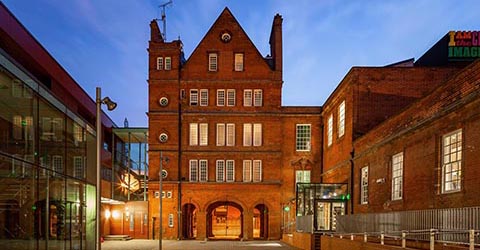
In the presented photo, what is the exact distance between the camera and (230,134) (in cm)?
4216

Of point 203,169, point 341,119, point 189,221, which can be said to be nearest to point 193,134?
point 203,169

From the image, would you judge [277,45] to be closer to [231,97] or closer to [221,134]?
[231,97]

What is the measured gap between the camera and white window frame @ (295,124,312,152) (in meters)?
42.1

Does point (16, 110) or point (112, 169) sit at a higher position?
point (16, 110)

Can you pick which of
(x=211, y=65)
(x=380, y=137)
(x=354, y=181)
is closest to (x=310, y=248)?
(x=354, y=181)

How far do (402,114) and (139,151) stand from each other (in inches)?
1327

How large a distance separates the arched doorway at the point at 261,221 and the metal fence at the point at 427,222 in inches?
829

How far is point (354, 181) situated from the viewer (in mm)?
27875

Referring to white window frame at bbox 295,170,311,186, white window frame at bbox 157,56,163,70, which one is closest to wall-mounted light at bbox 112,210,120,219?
white window frame at bbox 157,56,163,70

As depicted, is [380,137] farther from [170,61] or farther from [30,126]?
[170,61]

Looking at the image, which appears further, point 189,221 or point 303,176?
point 189,221

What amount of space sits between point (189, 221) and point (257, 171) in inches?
316

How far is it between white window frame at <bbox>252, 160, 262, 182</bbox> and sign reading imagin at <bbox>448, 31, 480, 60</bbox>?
62.4 feet

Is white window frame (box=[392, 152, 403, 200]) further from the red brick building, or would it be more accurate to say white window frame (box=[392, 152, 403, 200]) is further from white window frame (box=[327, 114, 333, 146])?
the red brick building
